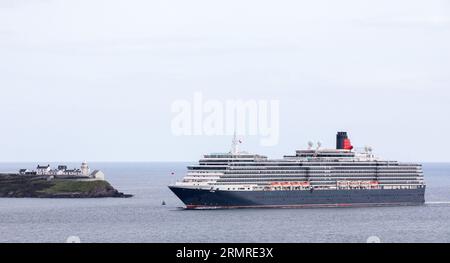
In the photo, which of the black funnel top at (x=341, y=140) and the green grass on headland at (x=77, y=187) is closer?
the black funnel top at (x=341, y=140)

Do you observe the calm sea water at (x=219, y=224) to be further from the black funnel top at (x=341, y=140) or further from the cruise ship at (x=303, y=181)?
the black funnel top at (x=341, y=140)

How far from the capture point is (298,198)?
10312 cm

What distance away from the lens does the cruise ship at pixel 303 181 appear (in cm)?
9838

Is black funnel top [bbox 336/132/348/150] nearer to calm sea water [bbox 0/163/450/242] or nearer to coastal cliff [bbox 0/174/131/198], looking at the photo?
calm sea water [bbox 0/163/450/242]

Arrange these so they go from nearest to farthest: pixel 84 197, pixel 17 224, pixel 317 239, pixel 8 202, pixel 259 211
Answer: pixel 317 239, pixel 17 224, pixel 259 211, pixel 8 202, pixel 84 197

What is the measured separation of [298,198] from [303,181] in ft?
10.5

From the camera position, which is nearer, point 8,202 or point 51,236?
point 51,236

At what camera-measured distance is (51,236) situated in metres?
71.5

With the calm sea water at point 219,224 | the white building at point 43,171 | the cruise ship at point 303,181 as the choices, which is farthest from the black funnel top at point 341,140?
the white building at point 43,171

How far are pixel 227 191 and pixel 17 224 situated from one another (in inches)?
884

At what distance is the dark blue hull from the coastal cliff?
40.4m
